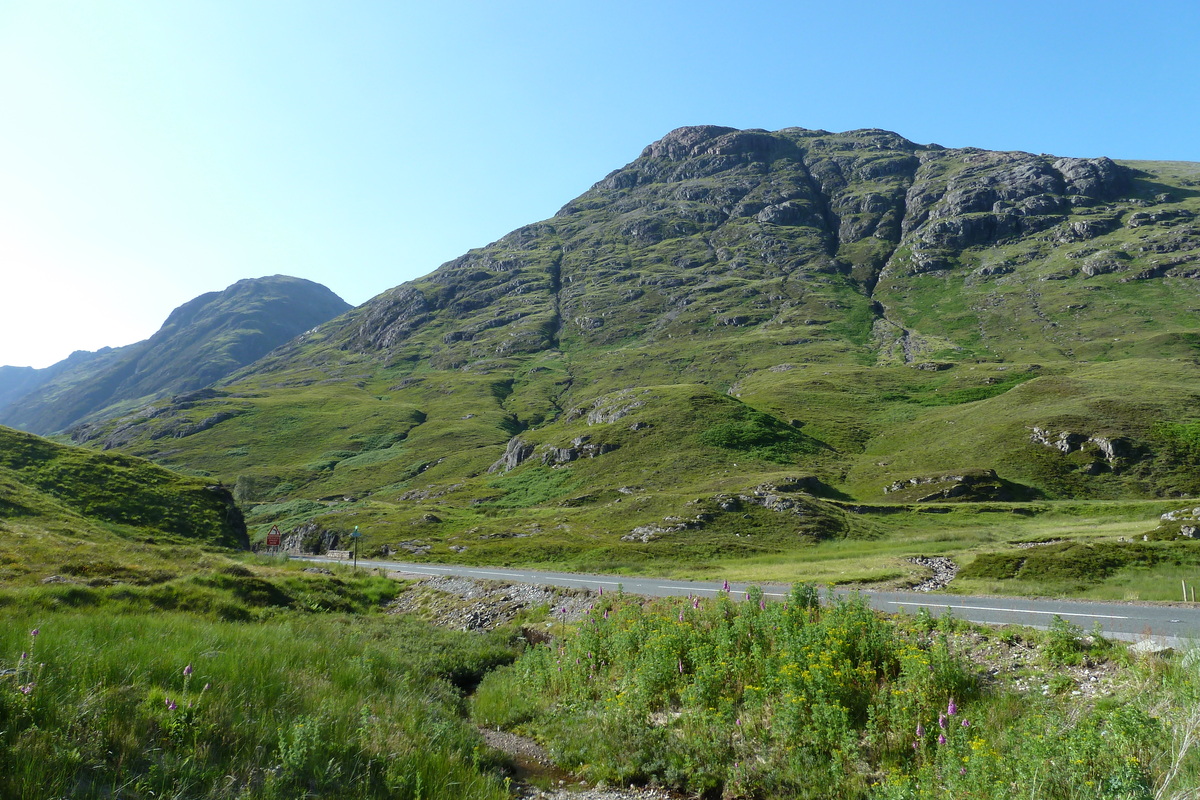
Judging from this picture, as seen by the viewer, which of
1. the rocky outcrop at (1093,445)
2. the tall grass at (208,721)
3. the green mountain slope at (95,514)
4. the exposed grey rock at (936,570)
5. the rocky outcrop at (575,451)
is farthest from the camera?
the rocky outcrop at (575,451)

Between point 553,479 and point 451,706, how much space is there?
287ft

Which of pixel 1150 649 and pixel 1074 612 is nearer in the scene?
pixel 1150 649

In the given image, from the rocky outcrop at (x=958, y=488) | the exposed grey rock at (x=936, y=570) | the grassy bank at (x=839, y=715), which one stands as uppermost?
the grassy bank at (x=839, y=715)

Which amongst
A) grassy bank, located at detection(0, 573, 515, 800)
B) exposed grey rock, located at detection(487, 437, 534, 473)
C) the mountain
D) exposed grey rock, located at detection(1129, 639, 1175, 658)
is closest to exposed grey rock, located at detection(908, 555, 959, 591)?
the mountain

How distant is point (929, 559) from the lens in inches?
1494

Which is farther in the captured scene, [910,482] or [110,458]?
[910,482]

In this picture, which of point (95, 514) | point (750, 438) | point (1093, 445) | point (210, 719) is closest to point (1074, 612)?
point (210, 719)

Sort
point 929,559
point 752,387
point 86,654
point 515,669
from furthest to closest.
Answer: point 752,387
point 929,559
point 515,669
point 86,654

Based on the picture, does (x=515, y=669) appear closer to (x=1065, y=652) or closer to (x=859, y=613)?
(x=859, y=613)

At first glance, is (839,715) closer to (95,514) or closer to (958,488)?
(95,514)

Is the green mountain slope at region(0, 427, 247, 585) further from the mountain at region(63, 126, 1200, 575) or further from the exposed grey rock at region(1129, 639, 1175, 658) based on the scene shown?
the exposed grey rock at region(1129, 639, 1175, 658)

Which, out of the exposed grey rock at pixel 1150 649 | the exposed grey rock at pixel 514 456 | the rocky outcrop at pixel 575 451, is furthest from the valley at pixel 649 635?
the exposed grey rock at pixel 514 456

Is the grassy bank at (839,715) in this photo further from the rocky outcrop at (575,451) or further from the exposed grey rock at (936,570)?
the rocky outcrop at (575,451)


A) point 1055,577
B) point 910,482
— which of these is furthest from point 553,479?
point 1055,577
